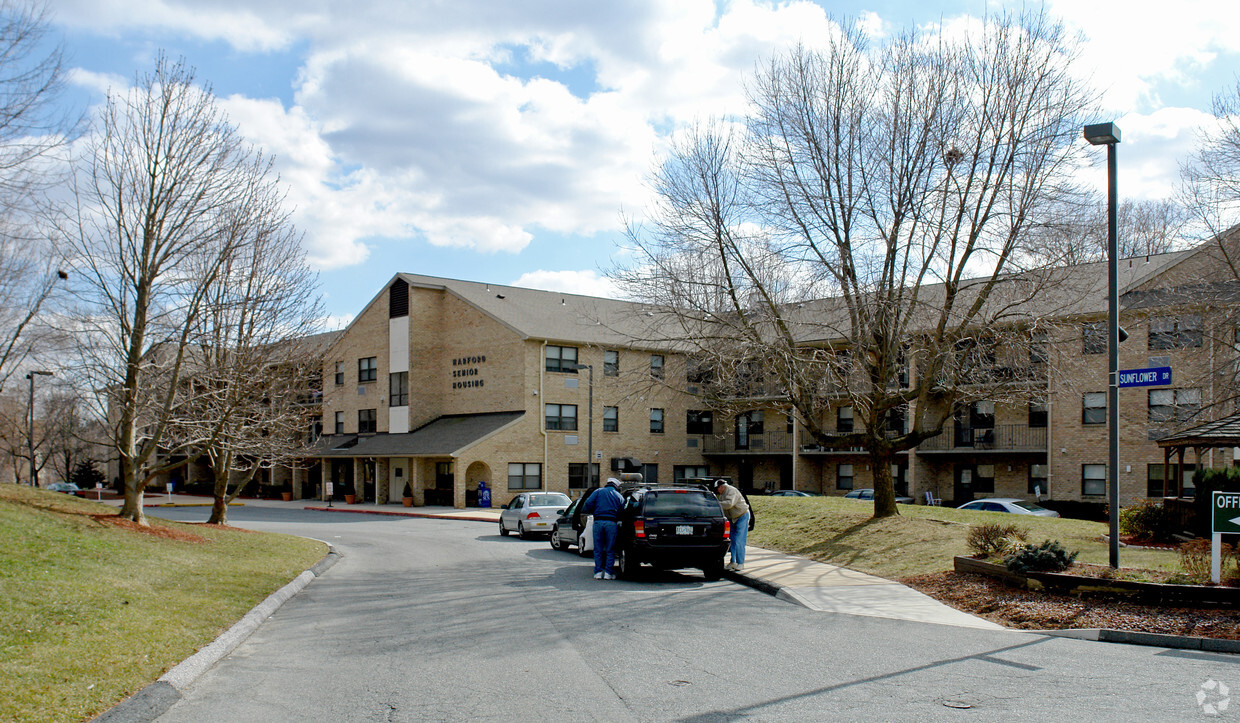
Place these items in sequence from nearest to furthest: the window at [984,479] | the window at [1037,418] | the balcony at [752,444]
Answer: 1. the window at [1037,418]
2. the window at [984,479]
3. the balcony at [752,444]

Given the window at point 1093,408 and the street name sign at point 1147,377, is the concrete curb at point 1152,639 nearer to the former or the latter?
the street name sign at point 1147,377

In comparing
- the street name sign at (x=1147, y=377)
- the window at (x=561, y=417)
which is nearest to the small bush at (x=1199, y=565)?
the street name sign at (x=1147, y=377)

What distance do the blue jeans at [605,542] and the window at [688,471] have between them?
3352 cm

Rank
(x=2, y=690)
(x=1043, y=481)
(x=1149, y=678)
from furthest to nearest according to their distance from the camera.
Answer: (x=1043, y=481) < (x=1149, y=678) < (x=2, y=690)

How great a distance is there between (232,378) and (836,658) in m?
15.5

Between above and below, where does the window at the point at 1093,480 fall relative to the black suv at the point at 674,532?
below

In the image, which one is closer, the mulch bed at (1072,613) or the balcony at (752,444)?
the mulch bed at (1072,613)

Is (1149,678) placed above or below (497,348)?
below

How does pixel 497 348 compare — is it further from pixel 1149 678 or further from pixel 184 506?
pixel 1149 678

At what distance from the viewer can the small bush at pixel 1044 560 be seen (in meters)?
12.3

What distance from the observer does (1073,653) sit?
9.05 meters

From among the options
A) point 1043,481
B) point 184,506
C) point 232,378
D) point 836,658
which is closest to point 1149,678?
point 836,658

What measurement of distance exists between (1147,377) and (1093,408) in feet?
83.9

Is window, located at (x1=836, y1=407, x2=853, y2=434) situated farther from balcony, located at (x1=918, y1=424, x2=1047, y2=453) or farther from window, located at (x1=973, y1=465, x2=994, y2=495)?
window, located at (x1=973, y1=465, x2=994, y2=495)
